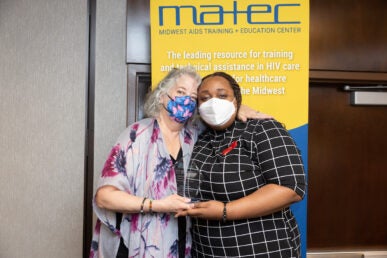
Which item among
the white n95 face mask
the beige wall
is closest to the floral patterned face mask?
the white n95 face mask

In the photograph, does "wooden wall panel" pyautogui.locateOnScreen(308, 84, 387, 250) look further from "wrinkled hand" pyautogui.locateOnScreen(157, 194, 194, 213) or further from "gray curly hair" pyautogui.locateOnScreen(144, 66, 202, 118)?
"wrinkled hand" pyautogui.locateOnScreen(157, 194, 194, 213)

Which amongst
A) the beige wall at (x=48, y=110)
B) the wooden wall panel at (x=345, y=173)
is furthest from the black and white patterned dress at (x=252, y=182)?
the wooden wall panel at (x=345, y=173)

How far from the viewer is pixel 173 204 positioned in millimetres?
1324

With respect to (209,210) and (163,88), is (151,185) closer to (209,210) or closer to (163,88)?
(209,210)

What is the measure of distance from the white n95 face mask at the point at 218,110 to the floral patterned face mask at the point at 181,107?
0.10 meters

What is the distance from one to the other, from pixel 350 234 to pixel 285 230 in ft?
4.99

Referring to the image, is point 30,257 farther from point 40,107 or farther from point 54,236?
point 40,107

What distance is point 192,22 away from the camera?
6.28 feet

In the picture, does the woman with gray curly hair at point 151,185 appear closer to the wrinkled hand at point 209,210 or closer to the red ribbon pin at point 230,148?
the wrinkled hand at point 209,210

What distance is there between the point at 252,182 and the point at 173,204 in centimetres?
31

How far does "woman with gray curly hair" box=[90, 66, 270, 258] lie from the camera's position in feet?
4.52

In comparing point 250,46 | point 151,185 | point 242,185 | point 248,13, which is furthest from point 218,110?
point 248,13

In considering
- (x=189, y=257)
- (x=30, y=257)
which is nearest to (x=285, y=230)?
(x=189, y=257)

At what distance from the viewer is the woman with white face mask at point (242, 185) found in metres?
1.28
